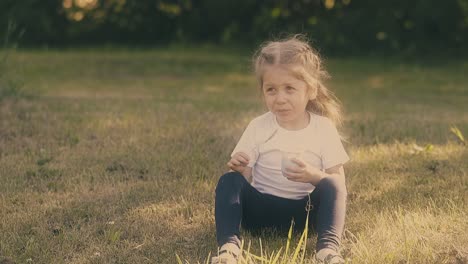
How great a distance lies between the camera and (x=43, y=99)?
7.53 meters

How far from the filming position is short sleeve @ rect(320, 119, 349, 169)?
367 centimetres

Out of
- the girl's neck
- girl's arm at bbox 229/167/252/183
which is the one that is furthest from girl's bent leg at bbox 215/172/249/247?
the girl's neck

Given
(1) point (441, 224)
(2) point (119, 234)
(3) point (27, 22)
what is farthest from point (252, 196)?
(3) point (27, 22)

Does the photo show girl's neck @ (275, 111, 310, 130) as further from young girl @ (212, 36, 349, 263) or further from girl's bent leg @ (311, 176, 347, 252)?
girl's bent leg @ (311, 176, 347, 252)

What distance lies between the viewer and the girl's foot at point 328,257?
126 inches

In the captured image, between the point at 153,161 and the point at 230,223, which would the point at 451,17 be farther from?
the point at 230,223

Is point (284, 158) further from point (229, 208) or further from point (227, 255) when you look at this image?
point (227, 255)

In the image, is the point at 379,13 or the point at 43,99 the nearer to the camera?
the point at 43,99

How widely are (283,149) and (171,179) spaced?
49.1 inches

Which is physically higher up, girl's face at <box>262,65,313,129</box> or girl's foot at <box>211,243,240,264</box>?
girl's face at <box>262,65,313,129</box>

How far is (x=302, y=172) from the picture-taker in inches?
137

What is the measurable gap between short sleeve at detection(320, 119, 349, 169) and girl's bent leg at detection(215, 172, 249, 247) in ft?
1.34

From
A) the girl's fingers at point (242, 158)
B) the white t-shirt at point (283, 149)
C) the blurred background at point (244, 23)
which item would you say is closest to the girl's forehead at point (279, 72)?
the white t-shirt at point (283, 149)

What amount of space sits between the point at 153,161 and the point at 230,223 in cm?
179
